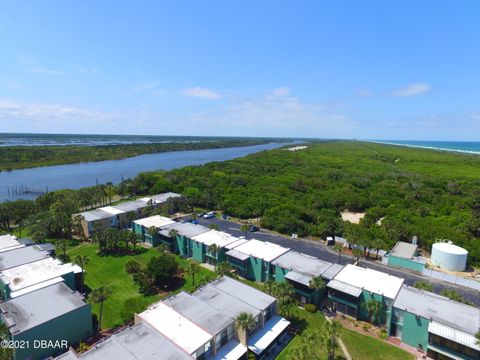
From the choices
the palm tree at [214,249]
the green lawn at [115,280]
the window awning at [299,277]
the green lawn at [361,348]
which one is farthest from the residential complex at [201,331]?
the palm tree at [214,249]

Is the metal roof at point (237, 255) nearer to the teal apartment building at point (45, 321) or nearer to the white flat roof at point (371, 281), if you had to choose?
the white flat roof at point (371, 281)

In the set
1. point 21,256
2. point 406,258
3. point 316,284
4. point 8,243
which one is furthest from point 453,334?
point 8,243

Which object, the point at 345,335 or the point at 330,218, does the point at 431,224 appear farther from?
the point at 345,335

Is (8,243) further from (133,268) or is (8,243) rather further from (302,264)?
(302,264)

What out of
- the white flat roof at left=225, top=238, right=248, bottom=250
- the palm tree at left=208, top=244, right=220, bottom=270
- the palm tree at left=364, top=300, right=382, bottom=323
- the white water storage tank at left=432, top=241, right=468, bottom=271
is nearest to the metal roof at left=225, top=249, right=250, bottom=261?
the white flat roof at left=225, top=238, right=248, bottom=250

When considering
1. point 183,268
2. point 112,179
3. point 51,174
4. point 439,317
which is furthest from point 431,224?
point 51,174

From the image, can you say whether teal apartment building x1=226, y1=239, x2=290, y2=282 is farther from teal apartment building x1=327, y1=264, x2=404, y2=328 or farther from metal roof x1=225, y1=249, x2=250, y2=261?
teal apartment building x1=327, y1=264, x2=404, y2=328
